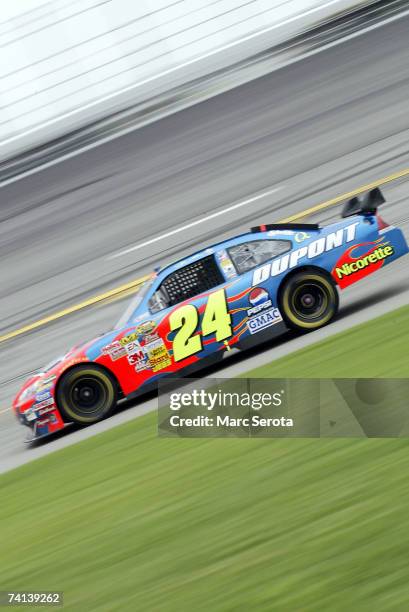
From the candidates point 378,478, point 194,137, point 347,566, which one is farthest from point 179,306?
point 194,137

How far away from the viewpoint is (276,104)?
1891cm

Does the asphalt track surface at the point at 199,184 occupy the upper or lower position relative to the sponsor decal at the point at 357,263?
upper

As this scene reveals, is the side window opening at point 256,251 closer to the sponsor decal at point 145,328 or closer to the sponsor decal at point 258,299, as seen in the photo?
the sponsor decal at point 258,299

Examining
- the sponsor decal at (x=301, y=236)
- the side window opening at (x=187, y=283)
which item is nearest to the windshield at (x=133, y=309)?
the side window opening at (x=187, y=283)

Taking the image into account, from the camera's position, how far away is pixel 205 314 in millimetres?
10586

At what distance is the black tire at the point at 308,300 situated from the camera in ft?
35.2

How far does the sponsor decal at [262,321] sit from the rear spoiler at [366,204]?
1551mm

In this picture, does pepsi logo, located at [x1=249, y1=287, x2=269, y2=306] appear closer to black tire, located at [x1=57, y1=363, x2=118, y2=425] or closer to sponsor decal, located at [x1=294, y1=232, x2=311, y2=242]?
sponsor decal, located at [x1=294, y1=232, x2=311, y2=242]

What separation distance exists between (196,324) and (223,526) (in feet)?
14.4

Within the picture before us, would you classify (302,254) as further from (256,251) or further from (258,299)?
(258,299)

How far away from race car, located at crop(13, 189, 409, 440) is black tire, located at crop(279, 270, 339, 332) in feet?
0.04

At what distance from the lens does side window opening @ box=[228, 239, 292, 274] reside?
35.4ft

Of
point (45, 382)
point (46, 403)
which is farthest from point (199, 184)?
point (46, 403)

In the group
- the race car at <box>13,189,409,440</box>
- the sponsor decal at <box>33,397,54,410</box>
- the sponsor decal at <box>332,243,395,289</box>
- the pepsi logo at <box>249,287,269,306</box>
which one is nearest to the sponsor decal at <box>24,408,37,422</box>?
the race car at <box>13,189,409,440</box>
